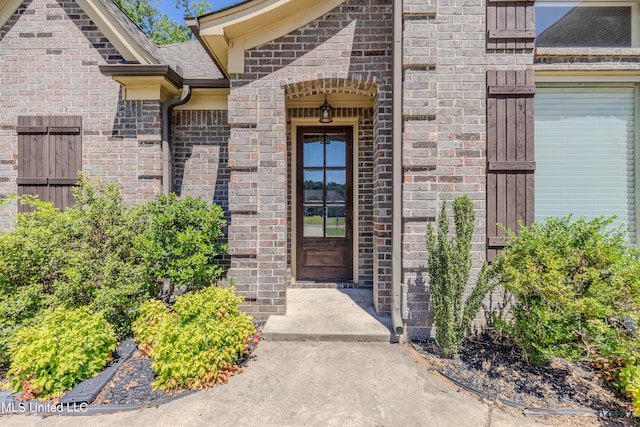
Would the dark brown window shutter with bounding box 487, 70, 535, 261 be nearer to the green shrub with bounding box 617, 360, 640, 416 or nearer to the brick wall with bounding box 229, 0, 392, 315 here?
the brick wall with bounding box 229, 0, 392, 315

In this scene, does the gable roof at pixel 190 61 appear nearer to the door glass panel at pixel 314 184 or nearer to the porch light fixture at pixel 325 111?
the porch light fixture at pixel 325 111

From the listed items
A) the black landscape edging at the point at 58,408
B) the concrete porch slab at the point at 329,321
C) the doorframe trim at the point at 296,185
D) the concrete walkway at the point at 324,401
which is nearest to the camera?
the concrete walkway at the point at 324,401

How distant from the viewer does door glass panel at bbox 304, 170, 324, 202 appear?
492 cm

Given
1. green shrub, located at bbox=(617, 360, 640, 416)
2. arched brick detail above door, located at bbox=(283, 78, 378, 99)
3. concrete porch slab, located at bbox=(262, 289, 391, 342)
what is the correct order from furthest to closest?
arched brick detail above door, located at bbox=(283, 78, 378, 99) < concrete porch slab, located at bbox=(262, 289, 391, 342) < green shrub, located at bbox=(617, 360, 640, 416)

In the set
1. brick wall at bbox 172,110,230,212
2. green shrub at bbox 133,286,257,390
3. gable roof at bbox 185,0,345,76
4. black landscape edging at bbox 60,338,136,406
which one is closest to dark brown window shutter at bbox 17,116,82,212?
brick wall at bbox 172,110,230,212

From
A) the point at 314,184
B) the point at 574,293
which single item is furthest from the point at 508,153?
the point at 314,184

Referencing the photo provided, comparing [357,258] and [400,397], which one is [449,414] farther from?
[357,258]

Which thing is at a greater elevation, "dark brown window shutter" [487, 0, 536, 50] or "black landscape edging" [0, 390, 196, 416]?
"dark brown window shutter" [487, 0, 536, 50]

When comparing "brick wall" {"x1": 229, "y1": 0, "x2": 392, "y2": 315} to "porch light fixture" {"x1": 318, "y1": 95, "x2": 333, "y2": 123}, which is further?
"porch light fixture" {"x1": 318, "y1": 95, "x2": 333, "y2": 123}

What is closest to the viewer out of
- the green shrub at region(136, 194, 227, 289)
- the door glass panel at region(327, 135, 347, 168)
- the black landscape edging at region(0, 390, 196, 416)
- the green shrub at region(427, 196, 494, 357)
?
the black landscape edging at region(0, 390, 196, 416)

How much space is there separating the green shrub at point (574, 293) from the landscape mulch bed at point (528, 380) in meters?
0.21

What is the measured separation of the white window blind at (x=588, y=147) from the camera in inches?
141

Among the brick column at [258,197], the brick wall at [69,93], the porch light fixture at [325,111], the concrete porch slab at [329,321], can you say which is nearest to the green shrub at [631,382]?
the concrete porch slab at [329,321]

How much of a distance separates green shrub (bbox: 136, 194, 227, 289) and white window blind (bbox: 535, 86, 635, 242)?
12.9 ft
